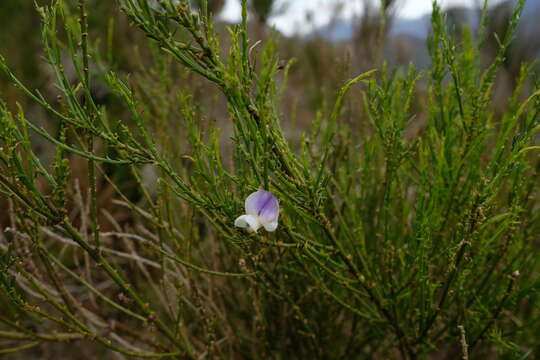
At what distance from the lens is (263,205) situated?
1.75 ft

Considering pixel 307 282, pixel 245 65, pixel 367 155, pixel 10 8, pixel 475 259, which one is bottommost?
pixel 307 282

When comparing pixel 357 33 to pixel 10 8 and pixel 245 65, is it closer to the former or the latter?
pixel 10 8

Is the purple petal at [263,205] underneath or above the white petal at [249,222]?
above

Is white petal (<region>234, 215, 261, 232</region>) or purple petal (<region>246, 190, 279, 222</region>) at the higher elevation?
purple petal (<region>246, 190, 279, 222</region>)

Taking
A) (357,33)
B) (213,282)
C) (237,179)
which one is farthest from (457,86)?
(357,33)

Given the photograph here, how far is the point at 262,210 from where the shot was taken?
0.53 m

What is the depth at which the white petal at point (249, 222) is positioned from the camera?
51cm

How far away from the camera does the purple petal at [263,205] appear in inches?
20.8

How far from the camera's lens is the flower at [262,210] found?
1.72 ft

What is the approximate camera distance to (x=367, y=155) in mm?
797

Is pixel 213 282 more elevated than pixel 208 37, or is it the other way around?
pixel 208 37

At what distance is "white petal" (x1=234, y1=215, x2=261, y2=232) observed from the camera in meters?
0.51

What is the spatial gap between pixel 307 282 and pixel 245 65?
25.2 inches

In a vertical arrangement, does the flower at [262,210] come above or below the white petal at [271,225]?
above
